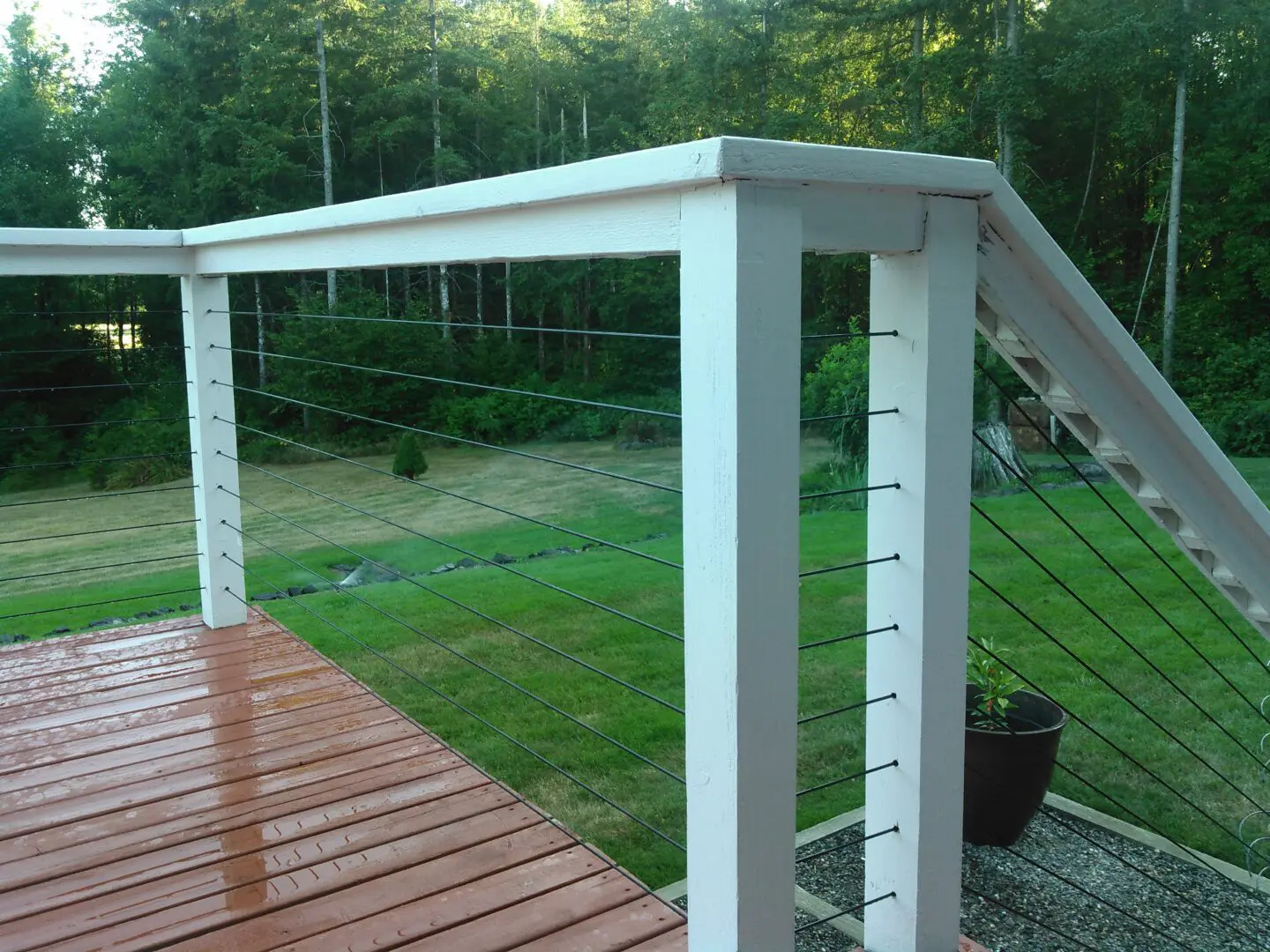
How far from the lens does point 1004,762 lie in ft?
9.65

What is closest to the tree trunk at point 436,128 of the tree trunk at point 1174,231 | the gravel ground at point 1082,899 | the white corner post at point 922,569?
the tree trunk at point 1174,231

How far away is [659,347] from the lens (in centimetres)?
1642

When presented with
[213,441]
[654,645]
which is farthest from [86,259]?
[654,645]

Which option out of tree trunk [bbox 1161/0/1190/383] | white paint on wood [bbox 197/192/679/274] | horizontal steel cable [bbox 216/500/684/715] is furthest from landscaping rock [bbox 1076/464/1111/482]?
white paint on wood [bbox 197/192/679/274]

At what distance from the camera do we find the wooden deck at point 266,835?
1708mm

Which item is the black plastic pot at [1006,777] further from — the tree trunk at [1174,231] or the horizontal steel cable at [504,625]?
the tree trunk at [1174,231]

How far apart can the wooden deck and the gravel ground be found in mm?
1080

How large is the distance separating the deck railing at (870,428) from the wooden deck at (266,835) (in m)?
0.60

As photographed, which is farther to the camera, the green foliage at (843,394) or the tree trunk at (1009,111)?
the tree trunk at (1009,111)

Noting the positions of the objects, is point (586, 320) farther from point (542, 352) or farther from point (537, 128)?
point (537, 128)

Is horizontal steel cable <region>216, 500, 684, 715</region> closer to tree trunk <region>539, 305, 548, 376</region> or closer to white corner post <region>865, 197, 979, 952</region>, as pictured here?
white corner post <region>865, 197, 979, 952</region>

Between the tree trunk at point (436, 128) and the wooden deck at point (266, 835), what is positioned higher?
the tree trunk at point (436, 128)

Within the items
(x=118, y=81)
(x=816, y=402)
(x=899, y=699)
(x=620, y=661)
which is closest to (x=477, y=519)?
(x=816, y=402)

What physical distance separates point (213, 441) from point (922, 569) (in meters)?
2.50
